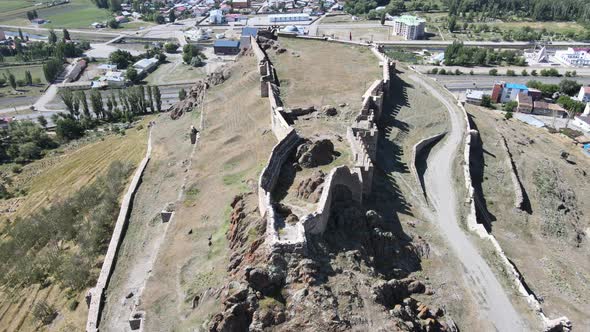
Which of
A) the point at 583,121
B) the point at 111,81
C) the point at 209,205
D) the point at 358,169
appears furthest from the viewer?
the point at 111,81

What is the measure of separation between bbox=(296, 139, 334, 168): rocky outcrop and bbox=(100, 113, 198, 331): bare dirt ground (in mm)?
12548

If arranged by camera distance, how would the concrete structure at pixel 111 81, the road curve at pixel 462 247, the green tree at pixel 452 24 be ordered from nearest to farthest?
1. the road curve at pixel 462 247
2. the concrete structure at pixel 111 81
3. the green tree at pixel 452 24

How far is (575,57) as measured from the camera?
4274 inches

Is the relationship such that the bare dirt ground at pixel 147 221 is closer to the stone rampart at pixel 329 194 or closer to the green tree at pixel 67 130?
the stone rampart at pixel 329 194

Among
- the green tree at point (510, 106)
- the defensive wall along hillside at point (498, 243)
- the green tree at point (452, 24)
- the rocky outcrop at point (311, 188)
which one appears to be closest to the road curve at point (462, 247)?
the defensive wall along hillside at point (498, 243)

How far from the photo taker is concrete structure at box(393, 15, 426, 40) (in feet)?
423

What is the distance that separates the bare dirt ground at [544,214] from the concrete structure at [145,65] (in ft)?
249

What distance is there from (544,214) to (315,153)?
25984mm

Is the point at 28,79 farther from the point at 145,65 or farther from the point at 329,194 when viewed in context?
the point at 329,194

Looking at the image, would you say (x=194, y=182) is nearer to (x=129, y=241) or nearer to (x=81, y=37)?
(x=129, y=241)

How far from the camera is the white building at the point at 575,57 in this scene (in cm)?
10762

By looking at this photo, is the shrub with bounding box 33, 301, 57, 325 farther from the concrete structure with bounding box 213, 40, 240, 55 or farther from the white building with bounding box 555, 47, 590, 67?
the white building with bounding box 555, 47, 590, 67

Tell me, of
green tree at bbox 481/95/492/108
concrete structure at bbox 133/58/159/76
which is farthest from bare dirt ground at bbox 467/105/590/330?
concrete structure at bbox 133/58/159/76

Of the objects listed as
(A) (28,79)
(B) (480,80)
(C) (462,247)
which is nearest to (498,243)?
(C) (462,247)
